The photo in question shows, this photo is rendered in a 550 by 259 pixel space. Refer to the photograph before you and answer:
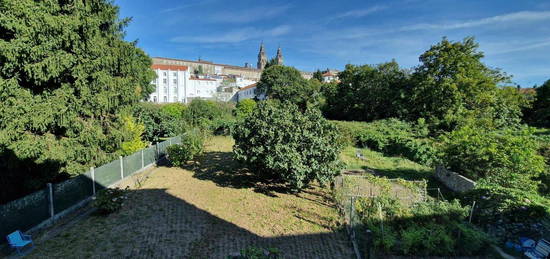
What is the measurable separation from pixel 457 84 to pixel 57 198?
97.1ft

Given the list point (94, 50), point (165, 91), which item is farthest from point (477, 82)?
point (165, 91)

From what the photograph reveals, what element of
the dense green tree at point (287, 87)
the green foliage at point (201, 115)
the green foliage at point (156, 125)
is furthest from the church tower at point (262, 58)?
the green foliage at point (156, 125)

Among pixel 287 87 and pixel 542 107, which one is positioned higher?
pixel 287 87

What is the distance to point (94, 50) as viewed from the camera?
34.6 feet

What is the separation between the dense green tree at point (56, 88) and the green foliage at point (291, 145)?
21.2ft

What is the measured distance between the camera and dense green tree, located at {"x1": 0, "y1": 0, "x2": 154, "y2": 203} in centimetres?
856

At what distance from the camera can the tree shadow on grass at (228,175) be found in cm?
1161

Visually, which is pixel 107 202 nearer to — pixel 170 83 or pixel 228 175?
pixel 228 175

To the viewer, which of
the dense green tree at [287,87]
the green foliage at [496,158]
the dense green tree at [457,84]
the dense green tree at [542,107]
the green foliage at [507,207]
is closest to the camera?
the green foliage at [507,207]

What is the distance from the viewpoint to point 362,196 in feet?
27.7

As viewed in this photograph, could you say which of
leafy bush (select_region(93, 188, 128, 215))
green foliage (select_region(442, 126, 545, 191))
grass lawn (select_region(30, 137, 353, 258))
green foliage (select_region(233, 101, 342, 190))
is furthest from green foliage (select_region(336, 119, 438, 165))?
leafy bush (select_region(93, 188, 128, 215))

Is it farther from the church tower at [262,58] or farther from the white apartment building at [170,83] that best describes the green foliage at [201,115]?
the church tower at [262,58]

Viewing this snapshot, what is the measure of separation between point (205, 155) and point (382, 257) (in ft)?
47.6

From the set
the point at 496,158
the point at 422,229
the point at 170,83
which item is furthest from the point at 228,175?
the point at 170,83
